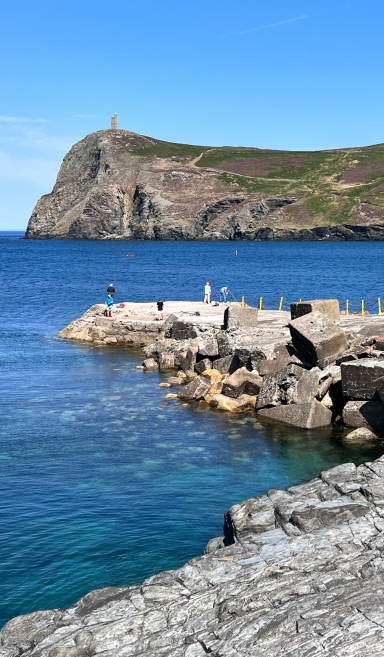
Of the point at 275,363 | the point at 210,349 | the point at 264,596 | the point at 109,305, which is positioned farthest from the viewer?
the point at 109,305

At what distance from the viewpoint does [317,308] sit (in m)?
28.4

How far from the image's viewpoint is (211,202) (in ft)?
556

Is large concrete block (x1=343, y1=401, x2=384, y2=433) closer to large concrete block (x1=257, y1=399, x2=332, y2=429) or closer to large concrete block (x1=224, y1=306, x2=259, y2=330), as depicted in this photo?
large concrete block (x1=257, y1=399, x2=332, y2=429)

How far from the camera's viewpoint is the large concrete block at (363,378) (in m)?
21.3

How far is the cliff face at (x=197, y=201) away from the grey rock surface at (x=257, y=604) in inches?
6142

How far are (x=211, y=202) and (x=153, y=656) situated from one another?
165 m

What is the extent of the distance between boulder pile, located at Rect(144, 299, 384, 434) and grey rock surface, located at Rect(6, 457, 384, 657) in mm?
9326

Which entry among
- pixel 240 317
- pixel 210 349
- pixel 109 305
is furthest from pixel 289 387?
pixel 109 305

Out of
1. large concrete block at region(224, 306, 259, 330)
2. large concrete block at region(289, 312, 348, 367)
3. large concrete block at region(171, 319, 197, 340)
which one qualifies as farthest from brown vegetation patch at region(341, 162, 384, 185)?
large concrete block at region(289, 312, 348, 367)

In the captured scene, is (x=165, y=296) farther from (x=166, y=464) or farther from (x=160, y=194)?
(x=160, y=194)

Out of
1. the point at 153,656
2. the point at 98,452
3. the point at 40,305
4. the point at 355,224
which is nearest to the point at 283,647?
the point at 153,656

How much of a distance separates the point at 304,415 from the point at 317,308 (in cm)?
763

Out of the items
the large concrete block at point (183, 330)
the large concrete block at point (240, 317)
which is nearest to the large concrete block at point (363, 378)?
the large concrete block at point (240, 317)

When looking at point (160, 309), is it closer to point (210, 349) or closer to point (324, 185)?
point (210, 349)
